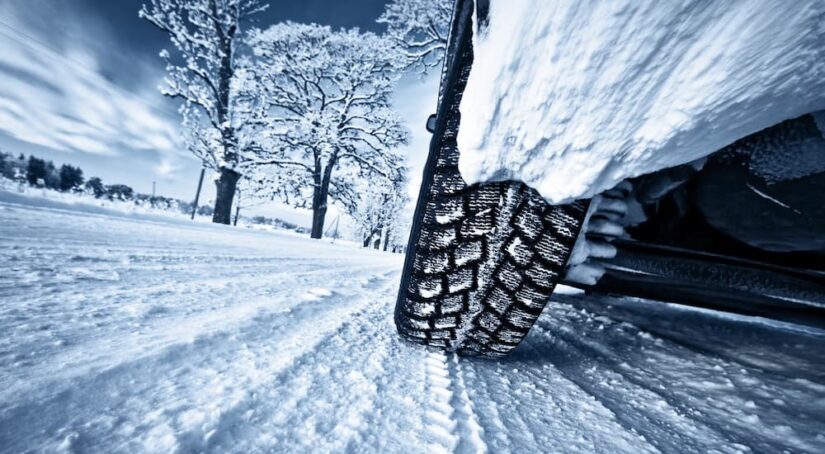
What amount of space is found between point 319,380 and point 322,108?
9.97 metres

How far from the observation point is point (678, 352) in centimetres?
87

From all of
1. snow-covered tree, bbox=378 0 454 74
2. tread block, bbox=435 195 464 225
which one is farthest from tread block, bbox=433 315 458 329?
snow-covered tree, bbox=378 0 454 74

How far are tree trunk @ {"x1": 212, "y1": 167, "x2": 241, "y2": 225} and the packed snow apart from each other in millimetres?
8640

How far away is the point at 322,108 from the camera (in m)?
9.32

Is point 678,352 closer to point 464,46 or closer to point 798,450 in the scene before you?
point 798,450

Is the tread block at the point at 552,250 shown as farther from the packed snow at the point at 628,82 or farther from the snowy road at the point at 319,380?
the snowy road at the point at 319,380

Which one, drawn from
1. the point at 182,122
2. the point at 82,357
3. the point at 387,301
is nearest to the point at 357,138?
the point at 182,122

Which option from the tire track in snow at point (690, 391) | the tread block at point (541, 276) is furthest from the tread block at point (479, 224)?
the tire track in snow at point (690, 391)

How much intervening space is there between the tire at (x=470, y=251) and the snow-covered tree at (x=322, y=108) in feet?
27.4

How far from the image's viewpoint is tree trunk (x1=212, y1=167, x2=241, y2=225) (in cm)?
768

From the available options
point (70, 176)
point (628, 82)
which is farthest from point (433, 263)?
point (70, 176)

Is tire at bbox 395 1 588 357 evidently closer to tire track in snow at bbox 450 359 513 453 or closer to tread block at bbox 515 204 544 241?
tread block at bbox 515 204 544 241

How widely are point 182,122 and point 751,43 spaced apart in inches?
400

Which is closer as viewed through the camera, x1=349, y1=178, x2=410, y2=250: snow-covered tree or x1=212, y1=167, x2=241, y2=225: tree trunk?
x1=212, y1=167, x2=241, y2=225: tree trunk
